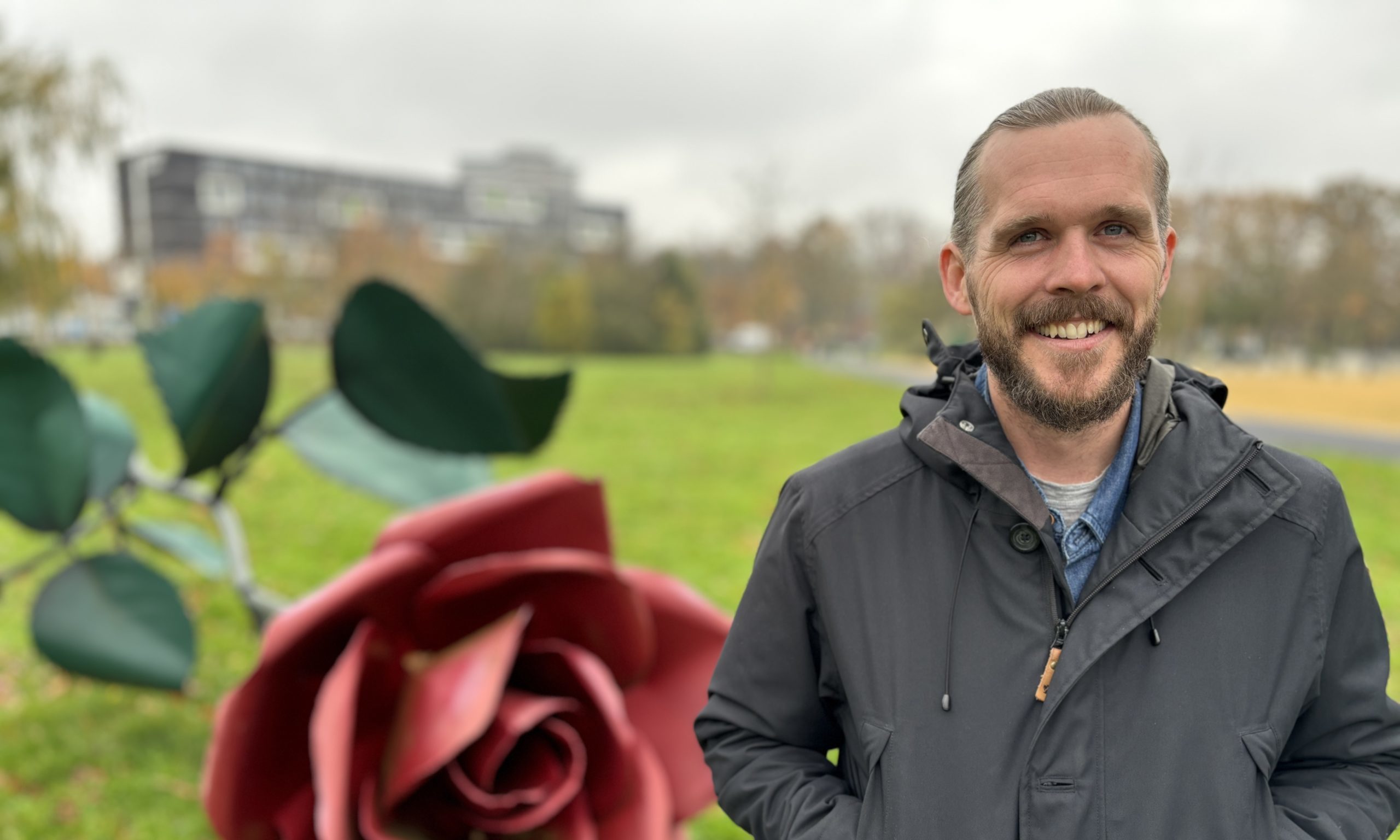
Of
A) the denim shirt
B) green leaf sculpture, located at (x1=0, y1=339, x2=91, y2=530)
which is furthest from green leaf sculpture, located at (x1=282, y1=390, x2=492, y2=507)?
the denim shirt

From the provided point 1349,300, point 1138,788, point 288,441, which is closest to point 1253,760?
point 1138,788

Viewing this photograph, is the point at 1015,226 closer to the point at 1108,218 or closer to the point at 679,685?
the point at 1108,218

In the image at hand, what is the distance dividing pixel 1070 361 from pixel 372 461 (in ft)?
3.38

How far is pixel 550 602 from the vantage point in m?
1.05

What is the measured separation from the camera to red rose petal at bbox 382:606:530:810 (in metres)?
0.91

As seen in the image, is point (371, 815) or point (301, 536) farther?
point (301, 536)

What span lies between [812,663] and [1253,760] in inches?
18.1

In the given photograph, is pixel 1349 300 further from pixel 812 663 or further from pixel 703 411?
pixel 812 663

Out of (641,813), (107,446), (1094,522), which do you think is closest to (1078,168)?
(1094,522)

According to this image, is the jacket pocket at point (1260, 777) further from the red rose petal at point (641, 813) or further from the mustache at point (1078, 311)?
the red rose petal at point (641, 813)

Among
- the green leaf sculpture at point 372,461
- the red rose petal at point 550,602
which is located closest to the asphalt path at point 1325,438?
the green leaf sculpture at point 372,461

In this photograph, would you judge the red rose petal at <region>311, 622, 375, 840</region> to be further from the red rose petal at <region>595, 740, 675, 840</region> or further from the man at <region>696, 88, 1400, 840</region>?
the man at <region>696, 88, 1400, 840</region>

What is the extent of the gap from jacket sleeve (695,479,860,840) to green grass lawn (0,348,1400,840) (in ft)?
2.98

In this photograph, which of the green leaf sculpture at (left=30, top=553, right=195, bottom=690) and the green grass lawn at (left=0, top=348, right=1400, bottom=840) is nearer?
the green leaf sculpture at (left=30, top=553, right=195, bottom=690)
